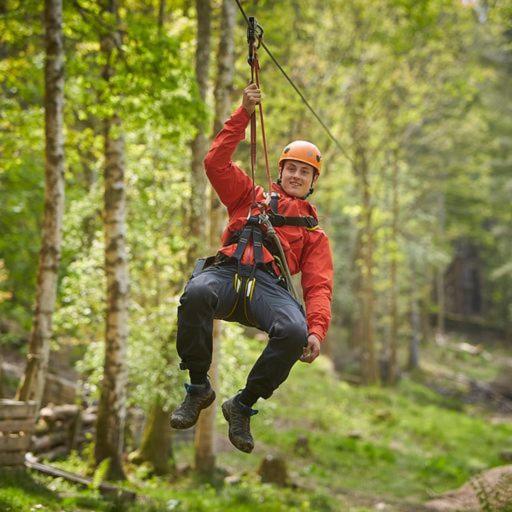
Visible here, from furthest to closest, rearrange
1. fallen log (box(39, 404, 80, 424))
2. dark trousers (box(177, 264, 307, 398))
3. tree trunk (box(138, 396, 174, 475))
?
1. fallen log (box(39, 404, 80, 424))
2. tree trunk (box(138, 396, 174, 475))
3. dark trousers (box(177, 264, 307, 398))

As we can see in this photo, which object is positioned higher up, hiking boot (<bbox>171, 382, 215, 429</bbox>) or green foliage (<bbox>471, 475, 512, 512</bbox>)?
hiking boot (<bbox>171, 382, 215, 429</bbox>)

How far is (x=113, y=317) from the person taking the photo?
10.8 meters

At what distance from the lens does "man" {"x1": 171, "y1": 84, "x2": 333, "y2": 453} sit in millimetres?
5160

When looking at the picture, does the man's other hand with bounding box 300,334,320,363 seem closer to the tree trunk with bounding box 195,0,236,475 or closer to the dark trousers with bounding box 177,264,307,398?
the dark trousers with bounding box 177,264,307,398

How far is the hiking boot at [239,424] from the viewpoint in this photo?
16.9 feet

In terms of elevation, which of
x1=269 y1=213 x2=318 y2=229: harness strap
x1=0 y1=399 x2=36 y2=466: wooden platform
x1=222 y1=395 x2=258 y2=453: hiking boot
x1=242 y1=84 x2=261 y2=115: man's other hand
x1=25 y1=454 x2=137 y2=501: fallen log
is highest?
x1=242 y1=84 x2=261 y2=115: man's other hand

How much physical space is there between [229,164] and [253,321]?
1.33 m

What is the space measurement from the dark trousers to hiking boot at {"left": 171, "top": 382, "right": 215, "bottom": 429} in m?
0.18

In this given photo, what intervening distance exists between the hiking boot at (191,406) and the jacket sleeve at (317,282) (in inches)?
39.0

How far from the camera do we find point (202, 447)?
12.0 meters

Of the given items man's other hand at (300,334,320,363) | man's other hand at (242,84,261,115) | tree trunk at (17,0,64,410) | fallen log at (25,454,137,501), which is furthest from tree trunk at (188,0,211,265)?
man's other hand at (300,334,320,363)

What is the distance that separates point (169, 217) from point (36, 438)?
481cm

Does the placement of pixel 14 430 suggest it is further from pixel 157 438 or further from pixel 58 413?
pixel 58 413

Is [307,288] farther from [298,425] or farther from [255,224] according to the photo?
[298,425]
